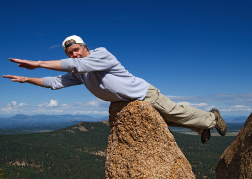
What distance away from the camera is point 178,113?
573 cm

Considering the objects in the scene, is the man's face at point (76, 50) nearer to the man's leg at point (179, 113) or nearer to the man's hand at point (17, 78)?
the man's hand at point (17, 78)

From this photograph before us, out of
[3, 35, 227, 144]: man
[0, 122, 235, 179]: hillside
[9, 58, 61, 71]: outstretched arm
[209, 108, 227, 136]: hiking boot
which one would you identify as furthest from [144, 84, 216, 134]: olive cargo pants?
[0, 122, 235, 179]: hillside

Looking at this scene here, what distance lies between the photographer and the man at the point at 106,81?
430 centimetres

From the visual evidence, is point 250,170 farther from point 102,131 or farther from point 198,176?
point 102,131

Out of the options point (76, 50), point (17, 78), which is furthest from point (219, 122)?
point (17, 78)

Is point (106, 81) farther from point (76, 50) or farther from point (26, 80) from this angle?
point (26, 80)

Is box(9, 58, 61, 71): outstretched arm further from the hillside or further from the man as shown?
the hillside

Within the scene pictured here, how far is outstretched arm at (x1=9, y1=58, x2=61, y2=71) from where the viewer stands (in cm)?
391

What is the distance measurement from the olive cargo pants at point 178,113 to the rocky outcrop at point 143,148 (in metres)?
0.24

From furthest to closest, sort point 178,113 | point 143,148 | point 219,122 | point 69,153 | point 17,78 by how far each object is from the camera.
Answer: point 69,153, point 219,122, point 178,113, point 143,148, point 17,78

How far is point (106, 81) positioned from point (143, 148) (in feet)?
6.17

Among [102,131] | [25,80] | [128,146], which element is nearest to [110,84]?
[128,146]

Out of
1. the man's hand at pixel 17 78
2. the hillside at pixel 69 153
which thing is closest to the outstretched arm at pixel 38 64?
the man's hand at pixel 17 78

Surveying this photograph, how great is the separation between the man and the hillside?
356ft
